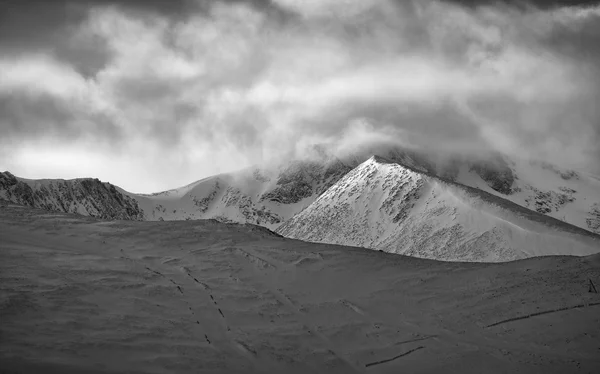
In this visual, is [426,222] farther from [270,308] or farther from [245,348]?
[245,348]

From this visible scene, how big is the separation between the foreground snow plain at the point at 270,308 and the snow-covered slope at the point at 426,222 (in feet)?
253

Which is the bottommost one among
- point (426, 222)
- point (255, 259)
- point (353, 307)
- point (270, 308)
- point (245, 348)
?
point (245, 348)

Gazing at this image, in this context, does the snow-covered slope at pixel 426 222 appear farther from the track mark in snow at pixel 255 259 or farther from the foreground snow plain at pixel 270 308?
the track mark in snow at pixel 255 259

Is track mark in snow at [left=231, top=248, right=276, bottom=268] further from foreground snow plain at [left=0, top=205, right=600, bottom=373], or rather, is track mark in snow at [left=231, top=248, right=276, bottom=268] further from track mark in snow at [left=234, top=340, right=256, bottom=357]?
track mark in snow at [left=234, top=340, right=256, bottom=357]

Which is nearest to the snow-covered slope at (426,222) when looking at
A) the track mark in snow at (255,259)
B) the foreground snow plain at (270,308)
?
the foreground snow plain at (270,308)

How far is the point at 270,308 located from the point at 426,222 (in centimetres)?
10730

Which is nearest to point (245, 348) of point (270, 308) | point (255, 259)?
point (270, 308)

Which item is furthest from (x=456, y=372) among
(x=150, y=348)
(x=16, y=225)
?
(x=16, y=225)

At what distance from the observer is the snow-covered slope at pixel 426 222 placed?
109 meters

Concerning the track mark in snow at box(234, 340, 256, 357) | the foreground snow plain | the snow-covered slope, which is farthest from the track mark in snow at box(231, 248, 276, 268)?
the snow-covered slope

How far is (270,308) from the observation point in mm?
29125

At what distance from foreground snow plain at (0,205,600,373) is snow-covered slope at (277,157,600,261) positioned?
7704cm

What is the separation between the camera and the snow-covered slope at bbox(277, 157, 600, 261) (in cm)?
10938

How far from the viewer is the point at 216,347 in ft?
77.9
